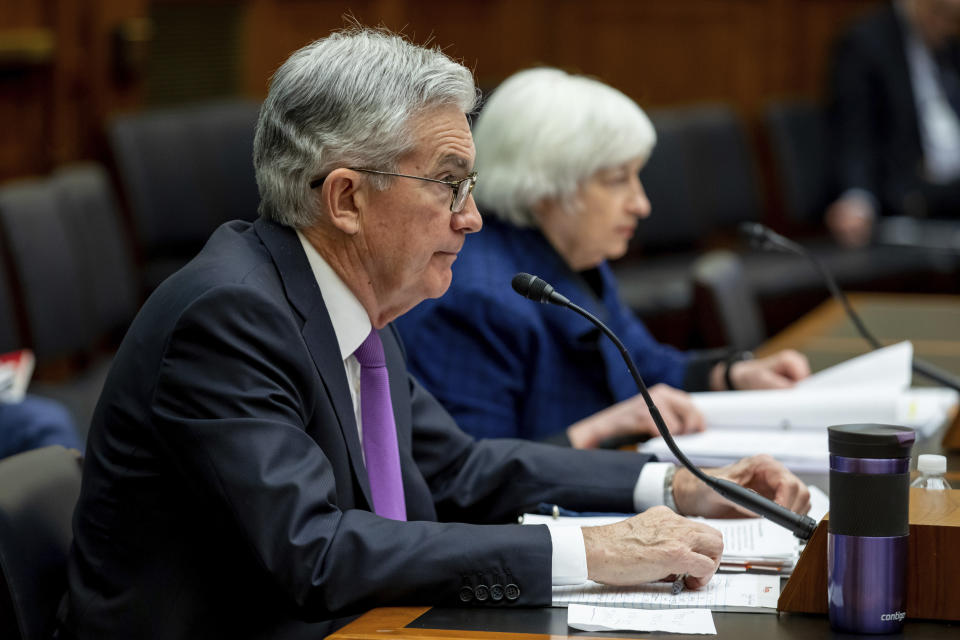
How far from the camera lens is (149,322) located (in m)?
1.57

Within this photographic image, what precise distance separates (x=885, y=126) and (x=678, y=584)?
17.0 feet

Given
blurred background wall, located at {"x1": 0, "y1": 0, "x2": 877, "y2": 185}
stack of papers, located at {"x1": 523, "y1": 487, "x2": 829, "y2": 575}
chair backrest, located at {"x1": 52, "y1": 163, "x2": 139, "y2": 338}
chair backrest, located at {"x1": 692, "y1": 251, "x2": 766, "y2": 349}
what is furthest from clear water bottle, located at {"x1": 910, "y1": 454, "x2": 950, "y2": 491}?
chair backrest, located at {"x1": 52, "y1": 163, "x2": 139, "y2": 338}

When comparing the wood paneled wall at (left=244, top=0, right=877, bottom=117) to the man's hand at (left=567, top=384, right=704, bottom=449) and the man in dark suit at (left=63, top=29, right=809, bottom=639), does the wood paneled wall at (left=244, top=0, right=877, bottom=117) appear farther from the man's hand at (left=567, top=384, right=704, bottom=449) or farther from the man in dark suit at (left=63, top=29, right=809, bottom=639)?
the man in dark suit at (left=63, top=29, right=809, bottom=639)

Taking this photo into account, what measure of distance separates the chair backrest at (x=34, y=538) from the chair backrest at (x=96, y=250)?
2070 millimetres

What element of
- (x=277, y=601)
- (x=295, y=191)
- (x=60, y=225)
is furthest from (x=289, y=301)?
(x=60, y=225)

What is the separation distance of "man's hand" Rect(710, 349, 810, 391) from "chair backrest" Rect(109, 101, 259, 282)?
237 centimetres

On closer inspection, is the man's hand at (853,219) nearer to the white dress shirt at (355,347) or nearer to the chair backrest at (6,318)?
the chair backrest at (6,318)

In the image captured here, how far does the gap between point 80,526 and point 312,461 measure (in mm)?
319

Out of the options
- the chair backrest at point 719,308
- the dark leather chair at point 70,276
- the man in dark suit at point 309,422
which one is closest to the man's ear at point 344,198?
the man in dark suit at point 309,422

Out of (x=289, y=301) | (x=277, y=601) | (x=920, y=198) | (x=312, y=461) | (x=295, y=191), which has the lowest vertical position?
(x=920, y=198)

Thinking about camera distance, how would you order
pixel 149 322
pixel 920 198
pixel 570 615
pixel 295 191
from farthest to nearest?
pixel 920 198, pixel 295 191, pixel 149 322, pixel 570 615

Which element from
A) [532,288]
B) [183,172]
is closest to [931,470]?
[532,288]

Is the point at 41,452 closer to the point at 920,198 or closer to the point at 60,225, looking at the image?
the point at 60,225

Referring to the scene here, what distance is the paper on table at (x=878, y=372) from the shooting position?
96.4 inches
